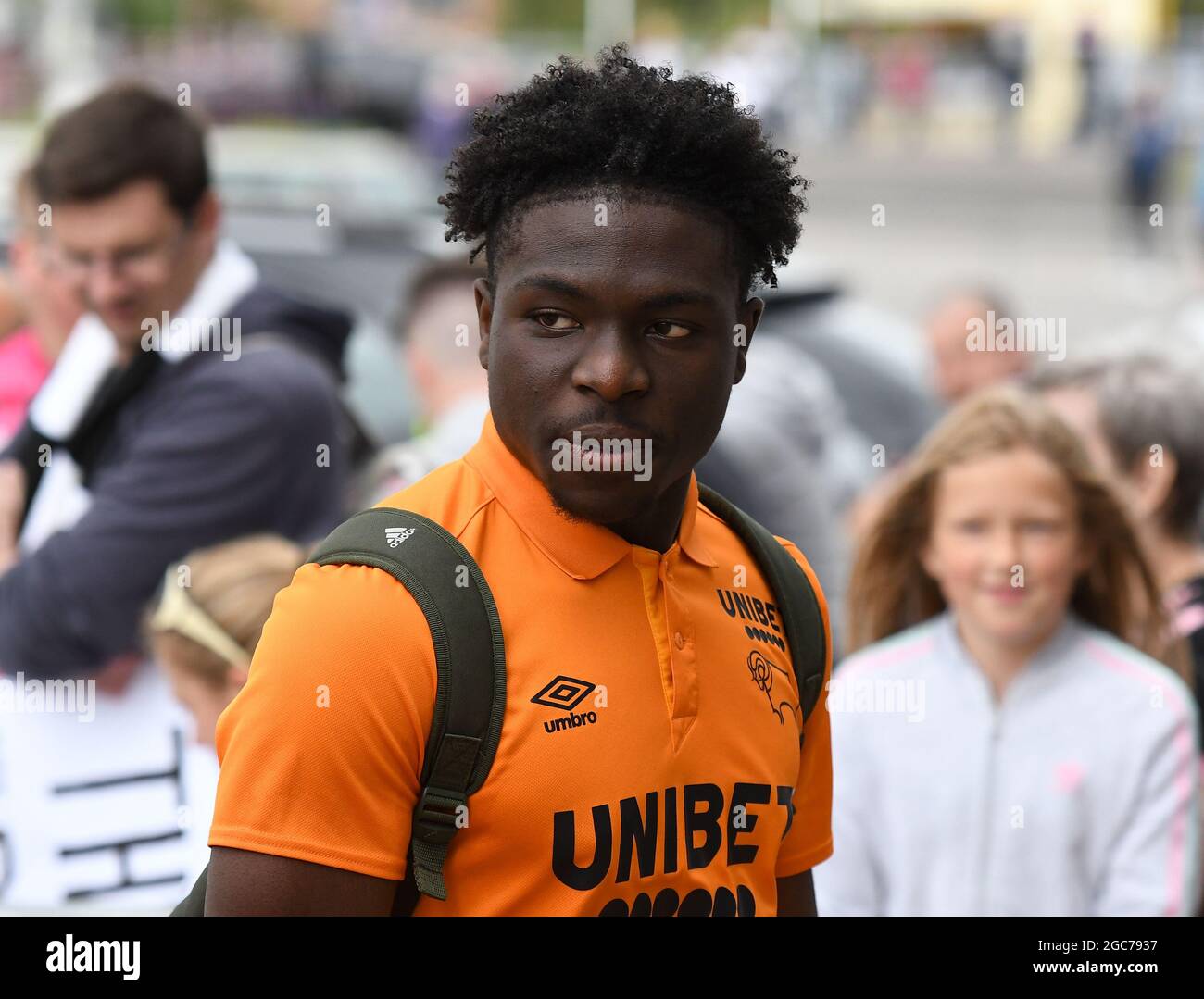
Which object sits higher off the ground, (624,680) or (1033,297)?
(1033,297)

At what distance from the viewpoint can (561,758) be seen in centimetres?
160

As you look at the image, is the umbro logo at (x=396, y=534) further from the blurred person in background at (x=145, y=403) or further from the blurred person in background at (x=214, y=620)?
the blurred person in background at (x=145, y=403)

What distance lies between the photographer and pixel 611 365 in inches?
62.2

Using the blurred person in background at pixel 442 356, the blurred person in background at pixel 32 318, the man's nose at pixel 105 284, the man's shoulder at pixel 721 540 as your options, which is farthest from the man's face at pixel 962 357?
the man's shoulder at pixel 721 540

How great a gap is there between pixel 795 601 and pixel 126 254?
222 cm

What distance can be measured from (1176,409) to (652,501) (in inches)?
107

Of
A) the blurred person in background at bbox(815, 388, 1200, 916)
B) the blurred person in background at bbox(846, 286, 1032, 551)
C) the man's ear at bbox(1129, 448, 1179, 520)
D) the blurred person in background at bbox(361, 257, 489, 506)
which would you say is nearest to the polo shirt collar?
the blurred person in background at bbox(815, 388, 1200, 916)

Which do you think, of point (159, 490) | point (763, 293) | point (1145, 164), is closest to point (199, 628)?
point (159, 490)

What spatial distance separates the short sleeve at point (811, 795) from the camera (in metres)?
1.97

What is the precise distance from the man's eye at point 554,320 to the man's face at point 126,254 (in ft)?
7.10

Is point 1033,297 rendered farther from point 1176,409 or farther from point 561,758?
point 561,758

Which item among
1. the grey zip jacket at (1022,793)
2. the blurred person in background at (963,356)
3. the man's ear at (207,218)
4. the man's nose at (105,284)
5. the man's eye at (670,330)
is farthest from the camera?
the blurred person in background at (963,356)

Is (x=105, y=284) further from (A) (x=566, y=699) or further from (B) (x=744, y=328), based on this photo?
(A) (x=566, y=699)
